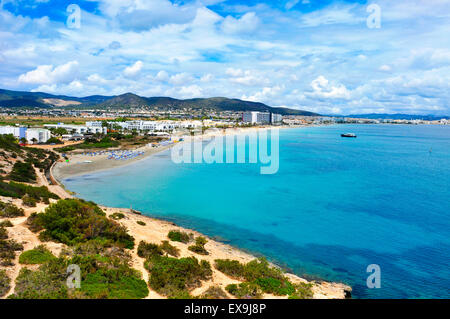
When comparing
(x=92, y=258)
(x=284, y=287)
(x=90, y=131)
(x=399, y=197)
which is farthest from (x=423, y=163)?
(x=90, y=131)

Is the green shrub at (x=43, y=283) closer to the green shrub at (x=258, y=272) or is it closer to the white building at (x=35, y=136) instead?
the green shrub at (x=258, y=272)

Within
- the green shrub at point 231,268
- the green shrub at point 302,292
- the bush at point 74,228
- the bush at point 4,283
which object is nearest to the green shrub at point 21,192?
the bush at point 74,228

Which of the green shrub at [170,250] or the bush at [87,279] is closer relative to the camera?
the bush at [87,279]

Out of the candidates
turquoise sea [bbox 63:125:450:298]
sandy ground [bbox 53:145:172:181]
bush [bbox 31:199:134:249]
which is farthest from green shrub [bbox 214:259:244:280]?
sandy ground [bbox 53:145:172:181]

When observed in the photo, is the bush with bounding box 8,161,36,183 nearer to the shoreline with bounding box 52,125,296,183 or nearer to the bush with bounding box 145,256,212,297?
the shoreline with bounding box 52,125,296,183

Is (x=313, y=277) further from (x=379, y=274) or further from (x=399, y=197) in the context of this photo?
(x=399, y=197)
